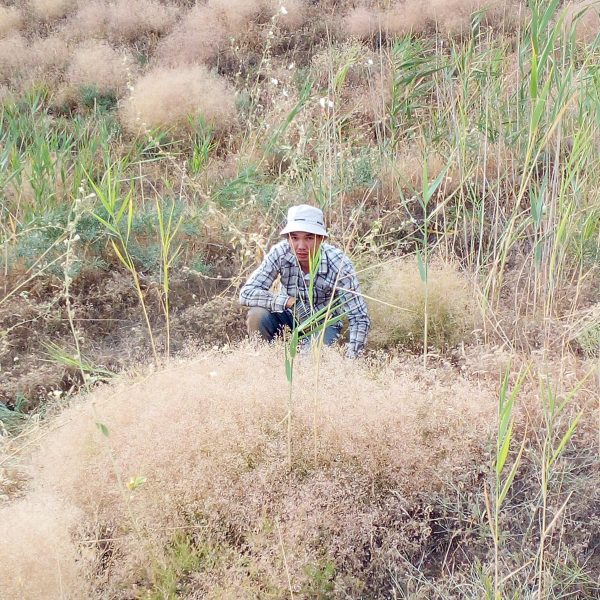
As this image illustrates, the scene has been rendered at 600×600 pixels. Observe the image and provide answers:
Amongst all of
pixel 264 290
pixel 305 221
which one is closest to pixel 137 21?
pixel 264 290

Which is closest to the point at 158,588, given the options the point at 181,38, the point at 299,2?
the point at 181,38

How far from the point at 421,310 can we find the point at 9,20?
27.2ft

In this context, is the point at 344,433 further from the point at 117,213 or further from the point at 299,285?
the point at 299,285

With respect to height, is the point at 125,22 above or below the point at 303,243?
above

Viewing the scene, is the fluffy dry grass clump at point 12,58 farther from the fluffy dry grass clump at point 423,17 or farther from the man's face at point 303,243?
the man's face at point 303,243

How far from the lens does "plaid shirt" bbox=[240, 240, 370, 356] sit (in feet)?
12.2

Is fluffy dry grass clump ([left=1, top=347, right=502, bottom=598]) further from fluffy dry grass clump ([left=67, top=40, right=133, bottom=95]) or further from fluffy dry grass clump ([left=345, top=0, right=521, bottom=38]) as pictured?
fluffy dry grass clump ([left=345, top=0, right=521, bottom=38])

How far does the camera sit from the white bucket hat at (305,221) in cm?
350

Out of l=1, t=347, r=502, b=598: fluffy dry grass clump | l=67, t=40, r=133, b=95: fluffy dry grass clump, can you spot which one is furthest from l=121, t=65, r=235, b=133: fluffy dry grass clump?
l=1, t=347, r=502, b=598: fluffy dry grass clump

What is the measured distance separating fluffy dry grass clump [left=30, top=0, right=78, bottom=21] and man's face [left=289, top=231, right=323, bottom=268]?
8115mm

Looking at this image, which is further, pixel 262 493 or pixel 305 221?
pixel 305 221

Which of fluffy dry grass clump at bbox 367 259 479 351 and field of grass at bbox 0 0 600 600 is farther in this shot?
fluffy dry grass clump at bbox 367 259 479 351

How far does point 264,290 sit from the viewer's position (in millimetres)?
3920

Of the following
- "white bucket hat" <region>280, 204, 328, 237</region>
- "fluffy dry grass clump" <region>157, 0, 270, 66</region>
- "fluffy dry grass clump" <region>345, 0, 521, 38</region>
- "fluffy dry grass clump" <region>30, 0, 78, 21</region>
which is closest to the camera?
"white bucket hat" <region>280, 204, 328, 237</region>
